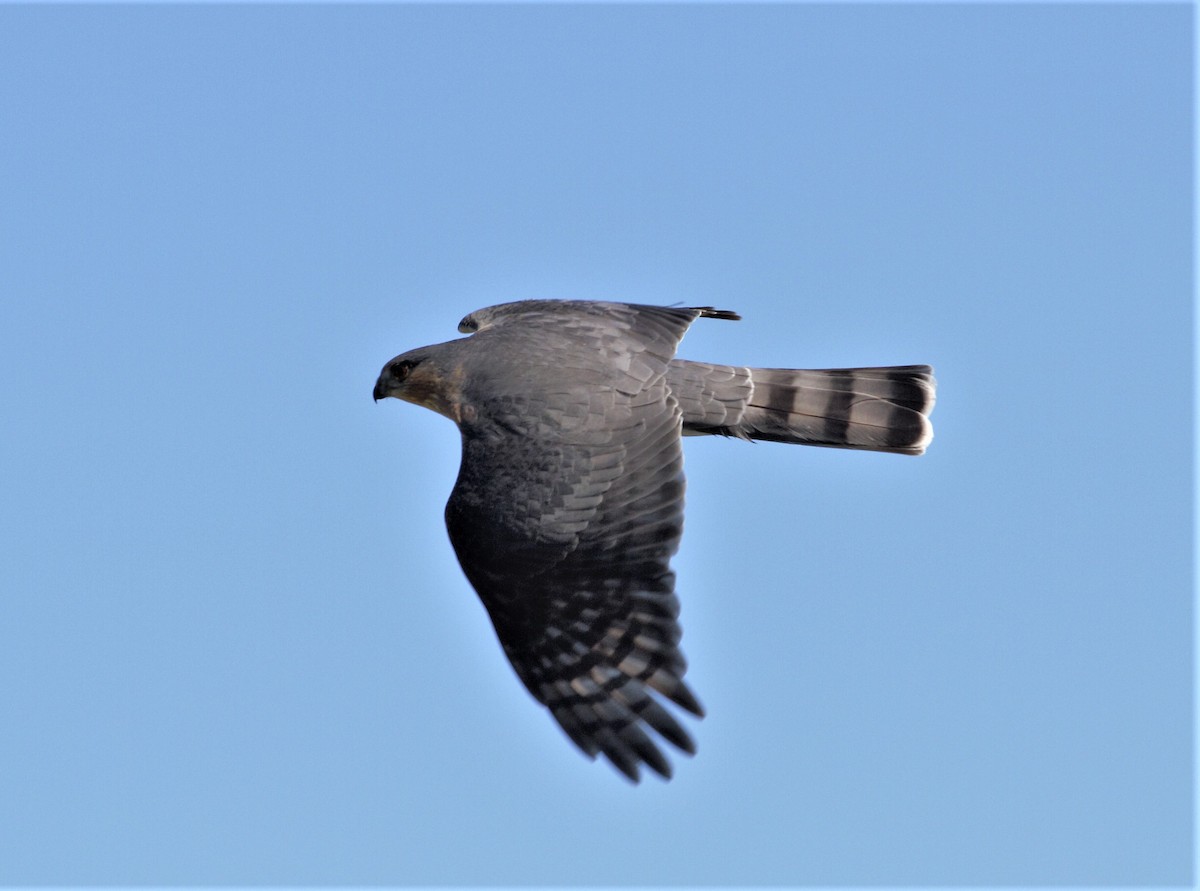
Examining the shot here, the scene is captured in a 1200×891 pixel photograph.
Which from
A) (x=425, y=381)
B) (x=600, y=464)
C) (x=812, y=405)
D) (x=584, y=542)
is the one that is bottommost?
(x=584, y=542)

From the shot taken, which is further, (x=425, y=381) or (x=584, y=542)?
(x=425, y=381)

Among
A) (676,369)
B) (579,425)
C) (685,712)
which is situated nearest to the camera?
(685,712)

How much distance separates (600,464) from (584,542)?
532 millimetres

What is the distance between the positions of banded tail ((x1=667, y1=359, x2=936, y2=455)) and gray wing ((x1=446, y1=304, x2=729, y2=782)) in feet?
1.86

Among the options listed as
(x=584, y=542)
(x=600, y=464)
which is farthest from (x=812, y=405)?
(x=584, y=542)

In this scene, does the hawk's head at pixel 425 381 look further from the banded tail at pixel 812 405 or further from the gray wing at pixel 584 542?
the banded tail at pixel 812 405

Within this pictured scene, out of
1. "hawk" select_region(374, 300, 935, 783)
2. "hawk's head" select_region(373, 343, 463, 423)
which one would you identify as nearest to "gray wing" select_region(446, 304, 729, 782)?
"hawk" select_region(374, 300, 935, 783)

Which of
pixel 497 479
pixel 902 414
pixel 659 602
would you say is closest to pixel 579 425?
pixel 497 479

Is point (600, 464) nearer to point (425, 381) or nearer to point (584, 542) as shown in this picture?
point (584, 542)

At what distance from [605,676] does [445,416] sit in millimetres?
2956

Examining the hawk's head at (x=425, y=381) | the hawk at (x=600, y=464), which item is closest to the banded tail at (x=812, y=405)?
the hawk at (x=600, y=464)

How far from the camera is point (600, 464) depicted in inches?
466

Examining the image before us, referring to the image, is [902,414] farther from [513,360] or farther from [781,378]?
[513,360]

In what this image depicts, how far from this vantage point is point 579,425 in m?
12.1
